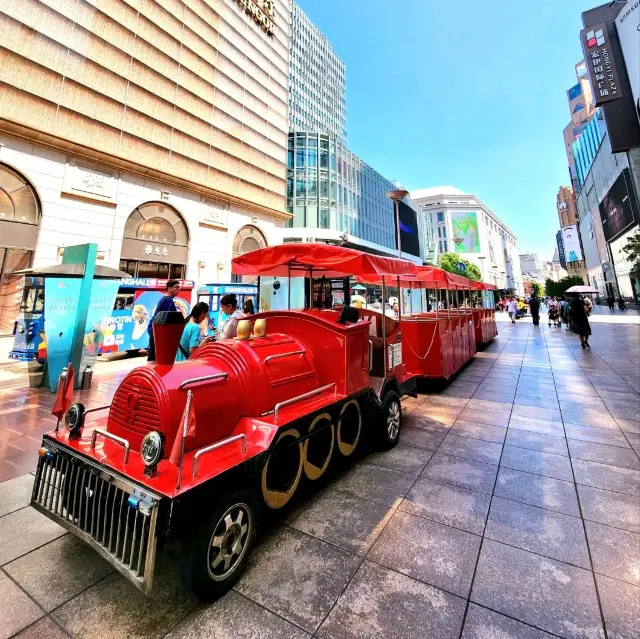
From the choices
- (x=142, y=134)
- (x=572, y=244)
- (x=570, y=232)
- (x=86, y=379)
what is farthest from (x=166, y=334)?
(x=570, y=232)

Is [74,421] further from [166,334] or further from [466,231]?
[466,231]

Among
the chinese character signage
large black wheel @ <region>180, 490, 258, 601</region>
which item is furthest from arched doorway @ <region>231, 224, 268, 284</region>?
the chinese character signage

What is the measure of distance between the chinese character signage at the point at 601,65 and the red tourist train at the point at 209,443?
4568 cm

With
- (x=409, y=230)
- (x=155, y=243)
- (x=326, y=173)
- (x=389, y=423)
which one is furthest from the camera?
(x=409, y=230)

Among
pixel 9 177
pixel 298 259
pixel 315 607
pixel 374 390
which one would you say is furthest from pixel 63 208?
pixel 315 607

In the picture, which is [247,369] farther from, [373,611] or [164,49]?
[164,49]

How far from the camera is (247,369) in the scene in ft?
9.37

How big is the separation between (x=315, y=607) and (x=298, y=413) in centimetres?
134

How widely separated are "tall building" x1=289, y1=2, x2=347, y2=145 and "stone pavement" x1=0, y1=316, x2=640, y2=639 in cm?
6885

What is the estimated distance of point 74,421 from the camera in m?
2.44

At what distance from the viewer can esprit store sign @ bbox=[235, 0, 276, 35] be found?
78.1ft

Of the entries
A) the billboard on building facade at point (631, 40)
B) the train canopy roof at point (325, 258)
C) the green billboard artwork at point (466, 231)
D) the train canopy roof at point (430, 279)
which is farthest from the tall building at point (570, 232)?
the train canopy roof at point (325, 258)

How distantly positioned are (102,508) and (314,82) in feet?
293

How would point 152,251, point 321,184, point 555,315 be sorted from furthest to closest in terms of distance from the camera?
point 321,184 → point 555,315 → point 152,251
